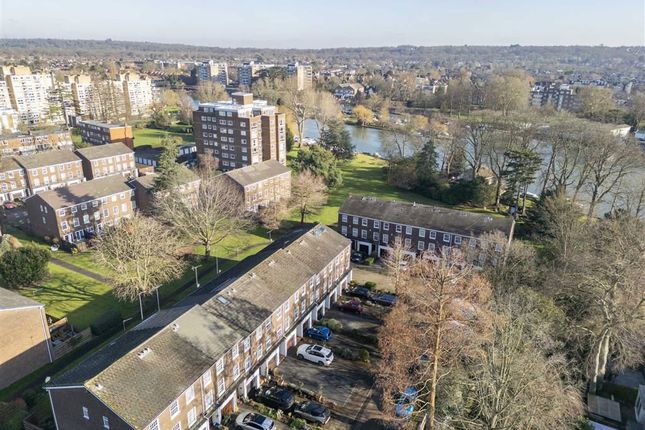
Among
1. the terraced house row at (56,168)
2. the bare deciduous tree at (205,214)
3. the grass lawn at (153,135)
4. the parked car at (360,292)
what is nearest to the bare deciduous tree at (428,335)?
the parked car at (360,292)

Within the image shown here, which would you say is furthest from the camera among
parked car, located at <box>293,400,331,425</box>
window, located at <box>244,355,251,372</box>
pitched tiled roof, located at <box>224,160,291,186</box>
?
pitched tiled roof, located at <box>224,160,291,186</box>

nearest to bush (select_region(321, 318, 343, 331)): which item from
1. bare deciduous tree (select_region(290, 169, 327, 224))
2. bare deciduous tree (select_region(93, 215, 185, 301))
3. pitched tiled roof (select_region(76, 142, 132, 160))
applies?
bare deciduous tree (select_region(93, 215, 185, 301))

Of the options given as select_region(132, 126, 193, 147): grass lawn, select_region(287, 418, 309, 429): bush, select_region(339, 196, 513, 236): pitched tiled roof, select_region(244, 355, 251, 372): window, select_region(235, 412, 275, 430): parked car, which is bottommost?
select_region(287, 418, 309, 429): bush

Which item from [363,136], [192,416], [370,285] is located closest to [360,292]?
[370,285]

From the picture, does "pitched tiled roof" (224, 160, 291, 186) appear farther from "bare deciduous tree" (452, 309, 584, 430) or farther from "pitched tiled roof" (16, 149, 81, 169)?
"bare deciduous tree" (452, 309, 584, 430)

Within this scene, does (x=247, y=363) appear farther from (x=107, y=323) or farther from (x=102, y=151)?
(x=102, y=151)

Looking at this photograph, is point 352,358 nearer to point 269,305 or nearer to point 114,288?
point 269,305

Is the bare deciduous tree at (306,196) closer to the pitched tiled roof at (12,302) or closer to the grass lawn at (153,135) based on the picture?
the pitched tiled roof at (12,302)
